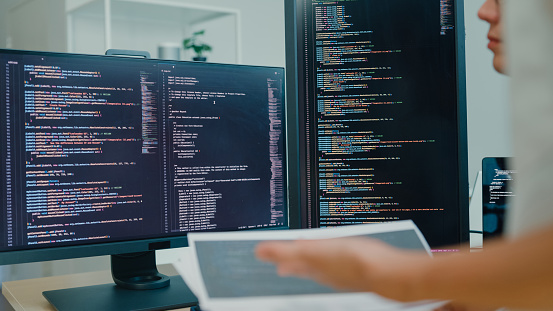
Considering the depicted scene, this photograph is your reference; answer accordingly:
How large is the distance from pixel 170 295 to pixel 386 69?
0.59 metres

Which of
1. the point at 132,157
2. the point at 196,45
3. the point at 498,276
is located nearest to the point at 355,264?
the point at 498,276

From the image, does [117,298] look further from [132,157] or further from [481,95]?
[481,95]

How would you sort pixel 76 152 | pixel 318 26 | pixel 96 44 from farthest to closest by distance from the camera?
pixel 96 44 → pixel 318 26 → pixel 76 152

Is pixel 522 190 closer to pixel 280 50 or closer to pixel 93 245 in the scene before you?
pixel 93 245

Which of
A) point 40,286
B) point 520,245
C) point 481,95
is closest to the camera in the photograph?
point 520,245

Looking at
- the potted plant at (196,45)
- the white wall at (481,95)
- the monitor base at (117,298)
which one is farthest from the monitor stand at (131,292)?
the potted plant at (196,45)

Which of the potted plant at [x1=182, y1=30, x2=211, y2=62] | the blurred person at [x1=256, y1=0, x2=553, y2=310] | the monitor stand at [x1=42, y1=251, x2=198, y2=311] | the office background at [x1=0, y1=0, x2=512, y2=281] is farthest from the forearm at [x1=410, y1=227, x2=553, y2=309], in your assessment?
the potted plant at [x1=182, y1=30, x2=211, y2=62]

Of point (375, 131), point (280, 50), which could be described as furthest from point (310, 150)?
point (280, 50)

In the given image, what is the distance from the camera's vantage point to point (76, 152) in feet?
3.01

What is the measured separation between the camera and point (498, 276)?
20cm

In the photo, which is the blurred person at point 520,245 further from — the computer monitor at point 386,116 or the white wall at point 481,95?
the white wall at point 481,95

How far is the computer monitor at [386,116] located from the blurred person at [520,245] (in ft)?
2.48

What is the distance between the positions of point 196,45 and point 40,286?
7.50 feet

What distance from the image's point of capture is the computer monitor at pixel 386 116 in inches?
39.0
